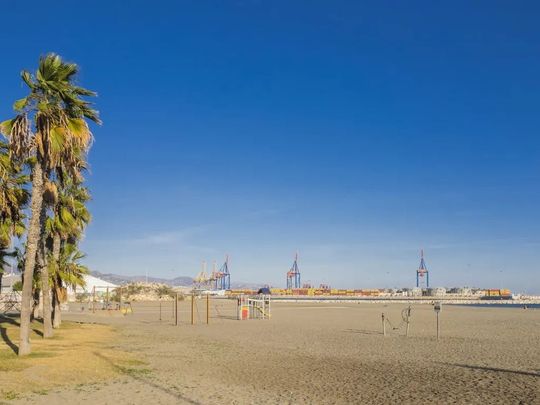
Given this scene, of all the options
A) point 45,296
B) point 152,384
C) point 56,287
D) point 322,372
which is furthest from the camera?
point 56,287

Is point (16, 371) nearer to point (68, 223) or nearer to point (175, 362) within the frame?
point (175, 362)

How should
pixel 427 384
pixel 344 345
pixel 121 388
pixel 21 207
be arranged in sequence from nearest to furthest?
1. pixel 121 388
2. pixel 427 384
3. pixel 21 207
4. pixel 344 345

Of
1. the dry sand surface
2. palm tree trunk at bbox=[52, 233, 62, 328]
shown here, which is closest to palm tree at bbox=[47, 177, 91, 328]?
palm tree trunk at bbox=[52, 233, 62, 328]

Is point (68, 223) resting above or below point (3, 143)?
below

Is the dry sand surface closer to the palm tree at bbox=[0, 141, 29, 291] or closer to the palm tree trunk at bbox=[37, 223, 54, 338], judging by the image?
the palm tree trunk at bbox=[37, 223, 54, 338]

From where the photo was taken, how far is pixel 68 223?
27.3 m

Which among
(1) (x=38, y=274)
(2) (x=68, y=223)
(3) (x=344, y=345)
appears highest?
(2) (x=68, y=223)

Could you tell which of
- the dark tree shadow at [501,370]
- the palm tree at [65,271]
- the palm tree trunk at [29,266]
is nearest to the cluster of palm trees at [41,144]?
the palm tree trunk at [29,266]

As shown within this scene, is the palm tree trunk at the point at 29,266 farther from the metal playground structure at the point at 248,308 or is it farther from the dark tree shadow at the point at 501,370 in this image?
→ the metal playground structure at the point at 248,308

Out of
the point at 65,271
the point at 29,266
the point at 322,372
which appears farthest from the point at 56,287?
the point at 322,372

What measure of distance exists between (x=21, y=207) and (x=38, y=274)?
6.10 m

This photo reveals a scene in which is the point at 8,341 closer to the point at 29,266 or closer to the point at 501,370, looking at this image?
the point at 29,266

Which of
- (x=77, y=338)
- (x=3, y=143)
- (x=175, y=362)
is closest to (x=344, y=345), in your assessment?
(x=175, y=362)

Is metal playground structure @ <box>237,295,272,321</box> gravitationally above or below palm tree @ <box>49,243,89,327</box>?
below
